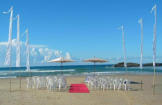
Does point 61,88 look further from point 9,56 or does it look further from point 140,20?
point 140,20

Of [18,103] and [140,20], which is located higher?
[140,20]

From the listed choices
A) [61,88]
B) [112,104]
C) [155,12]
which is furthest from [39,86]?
[155,12]

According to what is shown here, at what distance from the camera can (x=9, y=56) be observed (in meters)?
11.6

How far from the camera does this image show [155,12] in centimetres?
1126

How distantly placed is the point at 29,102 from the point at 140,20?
33.6 feet

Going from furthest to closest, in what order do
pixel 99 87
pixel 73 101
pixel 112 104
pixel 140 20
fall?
pixel 140 20, pixel 99 87, pixel 73 101, pixel 112 104

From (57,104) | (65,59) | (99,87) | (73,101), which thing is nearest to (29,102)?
(57,104)

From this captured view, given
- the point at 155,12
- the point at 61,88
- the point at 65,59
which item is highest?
the point at 155,12

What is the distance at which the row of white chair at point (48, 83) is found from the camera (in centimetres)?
1327

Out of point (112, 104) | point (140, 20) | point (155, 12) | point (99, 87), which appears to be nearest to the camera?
point (112, 104)

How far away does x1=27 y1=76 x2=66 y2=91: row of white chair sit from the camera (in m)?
13.3

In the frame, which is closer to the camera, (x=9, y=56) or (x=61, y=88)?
(x=9, y=56)

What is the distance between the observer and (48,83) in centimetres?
1359

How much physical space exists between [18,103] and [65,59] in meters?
7.46
